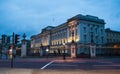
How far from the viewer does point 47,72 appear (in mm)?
8555

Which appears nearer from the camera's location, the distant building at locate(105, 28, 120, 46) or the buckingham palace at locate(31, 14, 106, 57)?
the buckingham palace at locate(31, 14, 106, 57)

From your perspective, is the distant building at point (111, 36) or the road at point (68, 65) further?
the distant building at point (111, 36)

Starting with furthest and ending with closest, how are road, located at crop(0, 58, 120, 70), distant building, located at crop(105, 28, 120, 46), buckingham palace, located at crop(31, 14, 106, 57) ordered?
1. distant building, located at crop(105, 28, 120, 46)
2. buckingham palace, located at crop(31, 14, 106, 57)
3. road, located at crop(0, 58, 120, 70)

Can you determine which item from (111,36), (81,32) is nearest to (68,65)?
(81,32)

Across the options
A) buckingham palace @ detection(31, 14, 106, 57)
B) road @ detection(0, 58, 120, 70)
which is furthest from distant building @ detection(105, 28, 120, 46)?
road @ detection(0, 58, 120, 70)

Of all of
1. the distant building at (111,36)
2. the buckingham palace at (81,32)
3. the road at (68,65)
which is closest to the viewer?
the road at (68,65)

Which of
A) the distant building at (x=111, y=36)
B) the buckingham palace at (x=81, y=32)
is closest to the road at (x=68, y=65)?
the buckingham palace at (x=81, y=32)

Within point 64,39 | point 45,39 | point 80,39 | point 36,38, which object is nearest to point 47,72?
point 80,39

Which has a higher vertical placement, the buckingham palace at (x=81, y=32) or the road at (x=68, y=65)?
the buckingham palace at (x=81, y=32)

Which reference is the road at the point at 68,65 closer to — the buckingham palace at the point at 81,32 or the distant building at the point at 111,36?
the buckingham palace at the point at 81,32

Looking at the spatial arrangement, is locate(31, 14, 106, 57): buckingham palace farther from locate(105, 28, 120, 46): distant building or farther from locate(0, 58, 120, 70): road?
locate(0, 58, 120, 70): road

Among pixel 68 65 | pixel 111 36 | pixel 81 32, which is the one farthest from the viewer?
pixel 111 36

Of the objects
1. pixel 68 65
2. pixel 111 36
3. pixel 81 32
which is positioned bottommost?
pixel 68 65

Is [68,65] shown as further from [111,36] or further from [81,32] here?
[111,36]
